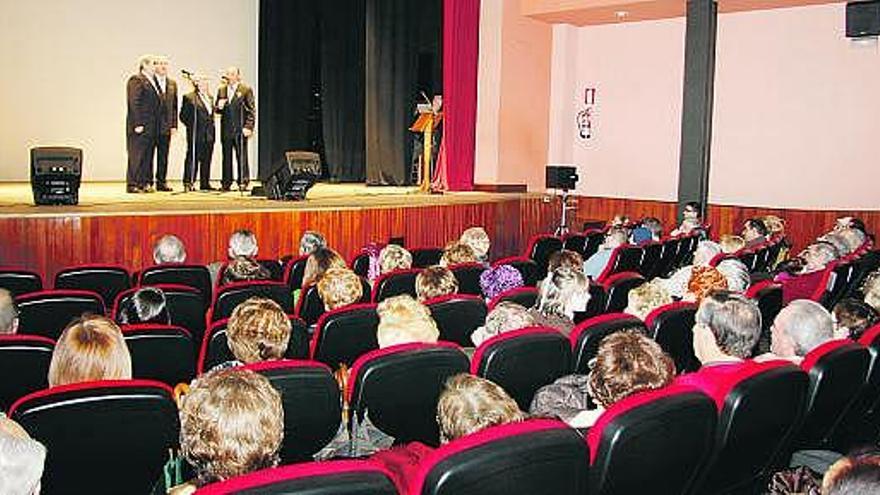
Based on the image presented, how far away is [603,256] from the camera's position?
21.8ft

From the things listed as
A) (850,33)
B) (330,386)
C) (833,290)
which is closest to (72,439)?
(330,386)

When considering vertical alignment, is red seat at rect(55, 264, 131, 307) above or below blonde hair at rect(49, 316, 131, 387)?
below

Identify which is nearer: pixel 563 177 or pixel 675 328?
pixel 675 328

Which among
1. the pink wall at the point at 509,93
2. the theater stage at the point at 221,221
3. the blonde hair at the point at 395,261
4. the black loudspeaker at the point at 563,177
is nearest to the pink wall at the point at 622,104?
the pink wall at the point at 509,93

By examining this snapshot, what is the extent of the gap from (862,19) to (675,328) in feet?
25.3

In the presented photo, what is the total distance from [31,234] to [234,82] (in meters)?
4.54

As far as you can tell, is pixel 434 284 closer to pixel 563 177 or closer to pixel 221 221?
pixel 221 221

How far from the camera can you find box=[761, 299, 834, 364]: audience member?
3295 millimetres

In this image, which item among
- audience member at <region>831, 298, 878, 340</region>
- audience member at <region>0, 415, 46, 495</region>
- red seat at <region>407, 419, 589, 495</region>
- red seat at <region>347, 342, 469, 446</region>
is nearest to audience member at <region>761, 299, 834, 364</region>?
audience member at <region>831, 298, 878, 340</region>

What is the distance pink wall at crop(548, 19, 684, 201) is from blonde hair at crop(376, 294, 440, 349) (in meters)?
9.26

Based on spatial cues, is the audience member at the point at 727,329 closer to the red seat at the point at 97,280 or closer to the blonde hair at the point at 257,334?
the blonde hair at the point at 257,334

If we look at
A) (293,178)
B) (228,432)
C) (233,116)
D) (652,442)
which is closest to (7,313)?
(228,432)

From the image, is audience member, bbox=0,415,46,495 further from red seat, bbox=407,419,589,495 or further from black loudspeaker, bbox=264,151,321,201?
black loudspeaker, bbox=264,151,321,201

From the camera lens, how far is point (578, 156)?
13.0m
